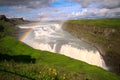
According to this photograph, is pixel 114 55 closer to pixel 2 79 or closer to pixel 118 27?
pixel 118 27

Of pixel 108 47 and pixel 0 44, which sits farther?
pixel 108 47

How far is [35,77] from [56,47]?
5299 centimetres

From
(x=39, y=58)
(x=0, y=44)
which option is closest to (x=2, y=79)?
(x=39, y=58)

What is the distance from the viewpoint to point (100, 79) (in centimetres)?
2595

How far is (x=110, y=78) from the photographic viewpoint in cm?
2939

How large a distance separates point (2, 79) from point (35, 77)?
244 centimetres

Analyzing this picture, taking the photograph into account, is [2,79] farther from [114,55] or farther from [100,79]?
[114,55]

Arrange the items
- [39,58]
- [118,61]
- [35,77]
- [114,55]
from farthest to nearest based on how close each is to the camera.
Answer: [114,55] → [118,61] → [39,58] → [35,77]

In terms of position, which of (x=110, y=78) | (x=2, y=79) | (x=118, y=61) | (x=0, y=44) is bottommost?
(x=118, y=61)

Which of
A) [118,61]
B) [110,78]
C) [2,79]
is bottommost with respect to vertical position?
[118,61]

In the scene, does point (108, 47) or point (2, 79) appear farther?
point (108, 47)

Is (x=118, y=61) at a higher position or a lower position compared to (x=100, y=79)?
lower

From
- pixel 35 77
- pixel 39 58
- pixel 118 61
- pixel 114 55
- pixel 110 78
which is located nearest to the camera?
pixel 35 77

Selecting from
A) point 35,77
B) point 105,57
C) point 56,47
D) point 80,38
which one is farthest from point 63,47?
point 35,77
